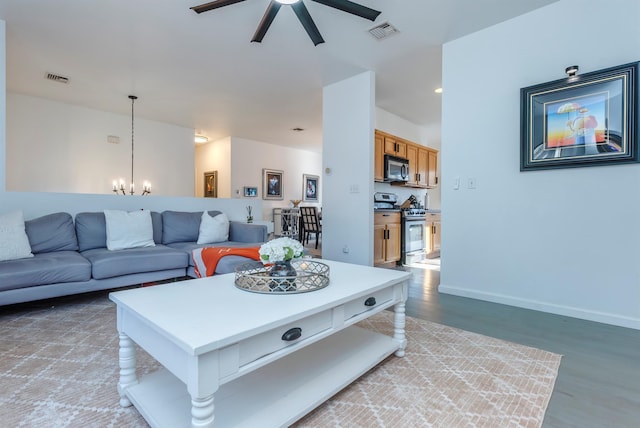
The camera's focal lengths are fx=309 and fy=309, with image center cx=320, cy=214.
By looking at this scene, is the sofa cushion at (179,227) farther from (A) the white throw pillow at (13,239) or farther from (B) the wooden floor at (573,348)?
(B) the wooden floor at (573,348)

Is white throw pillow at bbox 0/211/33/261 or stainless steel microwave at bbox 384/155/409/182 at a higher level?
stainless steel microwave at bbox 384/155/409/182

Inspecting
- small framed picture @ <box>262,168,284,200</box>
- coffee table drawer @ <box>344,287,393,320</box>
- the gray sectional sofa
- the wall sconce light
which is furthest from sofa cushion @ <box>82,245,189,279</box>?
small framed picture @ <box>262,168,284,200</box>

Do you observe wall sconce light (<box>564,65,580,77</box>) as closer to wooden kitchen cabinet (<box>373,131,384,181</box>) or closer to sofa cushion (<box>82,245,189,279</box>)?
wooden kitchen cabinet (<box>373,131,384,181</box>)

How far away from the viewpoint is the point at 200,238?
12.2 feet

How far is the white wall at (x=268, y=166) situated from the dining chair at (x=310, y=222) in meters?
1.24

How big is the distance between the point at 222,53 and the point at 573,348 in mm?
4073

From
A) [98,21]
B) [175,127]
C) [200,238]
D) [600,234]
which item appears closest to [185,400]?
[200,238]

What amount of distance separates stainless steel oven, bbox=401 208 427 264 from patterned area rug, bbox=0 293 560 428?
270cm

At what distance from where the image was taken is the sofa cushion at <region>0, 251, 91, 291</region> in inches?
91.4

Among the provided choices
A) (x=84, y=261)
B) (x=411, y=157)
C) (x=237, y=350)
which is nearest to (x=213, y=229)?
(x=84, y=261)

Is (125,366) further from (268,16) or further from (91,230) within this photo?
(91,230)

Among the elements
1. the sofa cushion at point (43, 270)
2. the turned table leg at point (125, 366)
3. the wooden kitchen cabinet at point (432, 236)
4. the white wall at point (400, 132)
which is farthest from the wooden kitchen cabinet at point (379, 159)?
the turned table leg at point (125, 366)

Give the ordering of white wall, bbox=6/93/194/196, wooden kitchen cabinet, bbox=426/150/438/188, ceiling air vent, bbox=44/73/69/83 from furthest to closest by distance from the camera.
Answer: wooden kitchen cabinet, bbox=426/150/438/188
white wall, bbox=6/93/194/196
ceiling air vent, bbox=44/73/69/83

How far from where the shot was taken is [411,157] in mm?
5508
